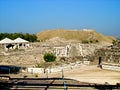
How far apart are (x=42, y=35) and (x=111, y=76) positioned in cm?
11222

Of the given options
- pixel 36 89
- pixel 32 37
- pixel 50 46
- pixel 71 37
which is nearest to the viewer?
pixel 36 89

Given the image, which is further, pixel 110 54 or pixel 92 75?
pixel 110 54

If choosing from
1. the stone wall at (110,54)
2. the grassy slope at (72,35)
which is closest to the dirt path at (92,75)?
the stone wall at (110,54)

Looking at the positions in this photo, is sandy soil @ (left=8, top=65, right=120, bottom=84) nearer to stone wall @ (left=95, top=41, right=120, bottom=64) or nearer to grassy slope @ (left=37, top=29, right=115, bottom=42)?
stone wall @ (left=95, top=41, right=120, bottom=64)

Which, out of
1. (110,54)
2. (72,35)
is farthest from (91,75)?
(72,35)

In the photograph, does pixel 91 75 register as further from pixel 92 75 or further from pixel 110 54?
pixel 110 54

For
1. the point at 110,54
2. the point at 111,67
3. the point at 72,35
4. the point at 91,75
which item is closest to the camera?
the point at 91,75

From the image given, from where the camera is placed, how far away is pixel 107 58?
125 feet

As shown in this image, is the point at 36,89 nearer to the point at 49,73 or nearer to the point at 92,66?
the point at 49,73

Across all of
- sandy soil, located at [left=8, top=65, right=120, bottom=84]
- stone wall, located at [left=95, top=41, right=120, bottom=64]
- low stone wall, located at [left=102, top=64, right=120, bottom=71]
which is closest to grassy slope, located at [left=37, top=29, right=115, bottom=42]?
stone wall, located at [left=95, top=41, right=120, bottom=64]

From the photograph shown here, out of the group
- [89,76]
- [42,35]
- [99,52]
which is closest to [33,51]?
[99,52]

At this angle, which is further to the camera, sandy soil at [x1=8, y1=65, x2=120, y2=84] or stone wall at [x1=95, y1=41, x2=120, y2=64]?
stone wall at [x1=95, y1=41, x2=120, y2=64]

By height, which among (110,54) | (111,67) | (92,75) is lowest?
(92,75)

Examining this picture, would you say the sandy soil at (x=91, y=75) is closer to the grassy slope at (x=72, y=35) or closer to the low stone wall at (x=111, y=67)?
the low stone wall at (x=111, y=67)
